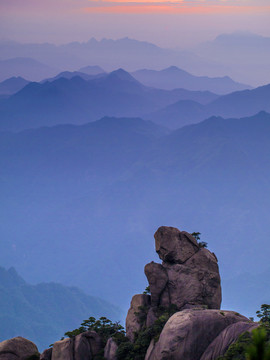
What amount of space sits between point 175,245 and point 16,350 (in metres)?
13.2

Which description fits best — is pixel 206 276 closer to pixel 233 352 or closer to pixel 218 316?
pixel 218 316

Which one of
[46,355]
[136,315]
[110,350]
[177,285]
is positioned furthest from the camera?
[136,315]

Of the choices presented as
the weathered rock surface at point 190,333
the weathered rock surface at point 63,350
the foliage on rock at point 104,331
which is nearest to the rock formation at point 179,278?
the foliage on rock at point 104,331

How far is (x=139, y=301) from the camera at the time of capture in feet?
141

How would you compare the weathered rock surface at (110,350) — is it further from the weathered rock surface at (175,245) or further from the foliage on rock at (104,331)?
the weathered rock surface at (175,245)

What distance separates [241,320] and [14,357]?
648 inches

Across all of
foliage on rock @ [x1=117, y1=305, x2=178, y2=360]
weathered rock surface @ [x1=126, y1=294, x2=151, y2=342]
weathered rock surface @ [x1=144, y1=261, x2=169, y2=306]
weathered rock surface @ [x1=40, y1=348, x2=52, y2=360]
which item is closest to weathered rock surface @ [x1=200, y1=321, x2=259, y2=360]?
foliage on rock @ [x1=117, y1=305, x2=178, y2=360]

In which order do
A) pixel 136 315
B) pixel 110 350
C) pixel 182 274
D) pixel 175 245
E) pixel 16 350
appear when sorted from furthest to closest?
pixel 175 245
pixel 16 350
pixel 136 315
pixel 182 274
pixel 110 350

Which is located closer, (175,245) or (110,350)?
(110,350)

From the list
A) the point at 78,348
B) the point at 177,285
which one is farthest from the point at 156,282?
the point at 78,348

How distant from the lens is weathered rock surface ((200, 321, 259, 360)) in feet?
108

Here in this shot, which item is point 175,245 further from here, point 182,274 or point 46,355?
A: point 46,355

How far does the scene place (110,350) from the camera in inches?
1575

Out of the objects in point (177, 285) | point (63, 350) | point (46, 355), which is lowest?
point (46, 355)
